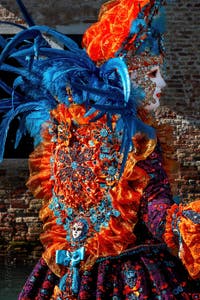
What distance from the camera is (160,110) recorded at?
8.31 m

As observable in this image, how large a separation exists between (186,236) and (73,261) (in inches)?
20.3

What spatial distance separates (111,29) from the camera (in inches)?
113

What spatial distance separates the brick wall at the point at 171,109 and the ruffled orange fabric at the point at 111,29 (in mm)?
5366

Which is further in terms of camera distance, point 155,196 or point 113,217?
point 113,217

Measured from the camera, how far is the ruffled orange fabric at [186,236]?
7.75 ft

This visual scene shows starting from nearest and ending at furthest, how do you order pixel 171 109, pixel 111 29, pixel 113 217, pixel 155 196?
pixel 155 196, pixel 113 217, pixel 111 29, pixel 171 109

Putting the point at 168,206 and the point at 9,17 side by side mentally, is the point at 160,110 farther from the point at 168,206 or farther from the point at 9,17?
the point at 168,206

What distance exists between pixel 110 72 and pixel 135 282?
71cm

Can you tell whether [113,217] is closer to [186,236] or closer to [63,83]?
[186,236]

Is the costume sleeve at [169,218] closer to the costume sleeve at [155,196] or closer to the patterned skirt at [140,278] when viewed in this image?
the costume sleeve at [155,196]

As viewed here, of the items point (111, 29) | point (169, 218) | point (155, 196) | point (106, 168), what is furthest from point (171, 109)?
point (169, 218)

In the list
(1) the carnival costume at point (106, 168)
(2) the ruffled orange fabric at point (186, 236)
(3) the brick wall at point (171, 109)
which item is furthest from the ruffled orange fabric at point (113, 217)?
(3) the brick wall at point (171, 109)

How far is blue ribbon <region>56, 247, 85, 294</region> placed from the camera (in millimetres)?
2691

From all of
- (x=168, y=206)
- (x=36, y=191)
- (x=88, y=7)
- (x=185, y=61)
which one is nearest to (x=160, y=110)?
(x=185, y=61)
